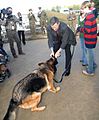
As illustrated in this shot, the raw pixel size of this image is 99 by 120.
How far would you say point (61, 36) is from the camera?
6.09 m

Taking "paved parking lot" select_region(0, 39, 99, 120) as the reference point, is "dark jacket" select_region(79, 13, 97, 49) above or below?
above

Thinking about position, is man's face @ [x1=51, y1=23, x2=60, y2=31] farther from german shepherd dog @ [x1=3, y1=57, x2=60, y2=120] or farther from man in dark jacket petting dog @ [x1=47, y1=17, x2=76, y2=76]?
german shepherd dog @ [x1=3, y1=57, x2=60, y2=120]

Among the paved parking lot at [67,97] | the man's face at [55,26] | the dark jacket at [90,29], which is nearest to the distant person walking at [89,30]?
the dark jacket at [90,29]

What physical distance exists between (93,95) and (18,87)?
175cm

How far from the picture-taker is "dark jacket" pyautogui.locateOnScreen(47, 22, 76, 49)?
5.91 meters

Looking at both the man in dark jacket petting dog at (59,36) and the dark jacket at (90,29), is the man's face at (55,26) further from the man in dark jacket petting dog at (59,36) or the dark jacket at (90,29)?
the dark jacket at (90,29)

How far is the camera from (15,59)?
A: 944cm

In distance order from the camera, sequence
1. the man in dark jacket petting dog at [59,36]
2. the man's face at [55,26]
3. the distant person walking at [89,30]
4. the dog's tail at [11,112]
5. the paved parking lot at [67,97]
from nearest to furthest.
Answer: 1. the dog's tail at [11,112]
2. the paved parking lot at [67,97]
3. the man's face at [55,26]
4. the man in dark jacket petting dog at [59,36]
5. the distant person walking at [89,30]

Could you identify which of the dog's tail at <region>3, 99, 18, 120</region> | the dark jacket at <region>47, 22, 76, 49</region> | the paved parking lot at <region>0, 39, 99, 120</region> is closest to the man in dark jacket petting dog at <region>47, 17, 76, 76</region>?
the dark jacket at <region>47, 22, 76, 49</region>

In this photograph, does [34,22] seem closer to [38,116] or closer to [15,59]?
[15,59]

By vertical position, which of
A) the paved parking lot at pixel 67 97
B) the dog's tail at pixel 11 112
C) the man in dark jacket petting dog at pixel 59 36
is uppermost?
the man in dark jacket petting dog at pixel 59 36

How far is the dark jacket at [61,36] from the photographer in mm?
5914

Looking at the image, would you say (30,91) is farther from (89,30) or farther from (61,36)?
(89,30)

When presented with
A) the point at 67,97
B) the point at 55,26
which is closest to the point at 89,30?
Result: the point at 55,26
